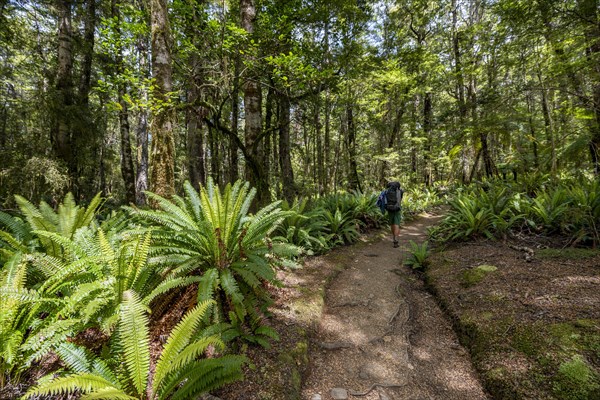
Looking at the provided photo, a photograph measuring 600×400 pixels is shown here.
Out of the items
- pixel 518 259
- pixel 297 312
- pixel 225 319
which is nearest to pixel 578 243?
Answer: pixel 518 259

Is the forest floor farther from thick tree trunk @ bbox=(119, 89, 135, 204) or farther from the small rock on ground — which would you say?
thick tree trunk @ bbox=(119, 89, 135, 204)

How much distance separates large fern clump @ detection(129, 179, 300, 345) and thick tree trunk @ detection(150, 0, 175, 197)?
813 mm

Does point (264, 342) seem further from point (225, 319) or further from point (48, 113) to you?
point (48, 113)

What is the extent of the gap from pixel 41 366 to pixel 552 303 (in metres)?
4.76

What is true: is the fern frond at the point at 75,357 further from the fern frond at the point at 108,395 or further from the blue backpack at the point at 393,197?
the blue backpack at the point at 393,197

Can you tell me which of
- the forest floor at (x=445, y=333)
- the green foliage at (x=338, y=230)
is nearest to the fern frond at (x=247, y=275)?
the forest floor at (x=445, y=333)

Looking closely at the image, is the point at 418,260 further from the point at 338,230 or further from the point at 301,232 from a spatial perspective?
the point at 301,232

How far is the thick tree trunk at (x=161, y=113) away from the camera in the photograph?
12.4 feet

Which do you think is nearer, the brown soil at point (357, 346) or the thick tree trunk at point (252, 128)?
the brown soil at point (357, 346)

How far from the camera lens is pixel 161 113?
12.5ft

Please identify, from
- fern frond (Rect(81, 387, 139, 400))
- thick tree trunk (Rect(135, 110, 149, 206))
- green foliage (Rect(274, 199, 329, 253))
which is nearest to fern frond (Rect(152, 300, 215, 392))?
fern frond (Rect(81, 387, 139, 400))

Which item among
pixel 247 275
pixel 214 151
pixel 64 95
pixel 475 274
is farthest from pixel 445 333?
pixel 214 151

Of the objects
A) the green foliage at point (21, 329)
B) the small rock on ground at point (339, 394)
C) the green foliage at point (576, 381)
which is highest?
the green foliage at point (21, 329)

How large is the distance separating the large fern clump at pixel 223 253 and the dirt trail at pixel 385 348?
33.2 inches
